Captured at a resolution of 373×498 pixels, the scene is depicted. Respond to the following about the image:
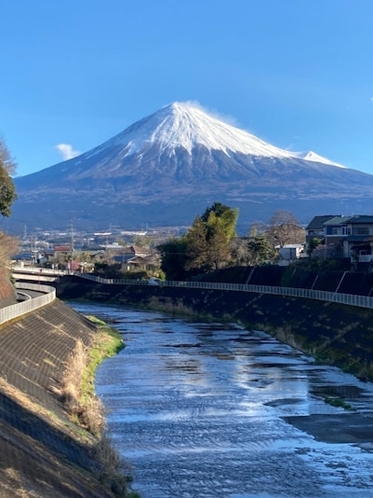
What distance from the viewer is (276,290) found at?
63.7m

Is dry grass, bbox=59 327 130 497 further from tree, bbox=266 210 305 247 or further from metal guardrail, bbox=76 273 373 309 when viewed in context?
tree, bbox=266 210 305 247

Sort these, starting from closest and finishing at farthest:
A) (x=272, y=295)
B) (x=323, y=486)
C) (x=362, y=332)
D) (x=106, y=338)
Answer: (x=323, y=486)
(x=362, y=332)
(x=106, y=338)
(x=272, y=295)

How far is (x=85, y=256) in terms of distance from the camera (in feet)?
516

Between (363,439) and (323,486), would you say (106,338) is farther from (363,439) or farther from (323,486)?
(323,486)

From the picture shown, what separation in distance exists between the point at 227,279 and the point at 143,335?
27.0 m

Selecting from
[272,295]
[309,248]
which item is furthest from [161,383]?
[309,248]

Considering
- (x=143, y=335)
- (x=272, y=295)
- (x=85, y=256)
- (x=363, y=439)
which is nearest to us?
(x=363, y=439)

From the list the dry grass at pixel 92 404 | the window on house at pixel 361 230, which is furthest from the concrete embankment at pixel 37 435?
the window on house at pixel 361 230

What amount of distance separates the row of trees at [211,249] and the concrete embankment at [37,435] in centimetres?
5146

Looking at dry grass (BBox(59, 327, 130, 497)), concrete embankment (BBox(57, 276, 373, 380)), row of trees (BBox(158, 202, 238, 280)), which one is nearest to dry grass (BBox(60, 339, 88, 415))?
dry grass (BBox(59, 327, 130, 497))

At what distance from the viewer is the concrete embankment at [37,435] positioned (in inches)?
533

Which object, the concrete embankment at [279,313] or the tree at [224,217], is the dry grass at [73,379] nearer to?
the concrete embankment at [279,313]

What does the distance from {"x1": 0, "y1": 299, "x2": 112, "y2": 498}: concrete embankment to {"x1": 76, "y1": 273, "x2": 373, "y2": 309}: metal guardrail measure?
17971 mm

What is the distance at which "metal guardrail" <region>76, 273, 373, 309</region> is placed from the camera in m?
45.2
